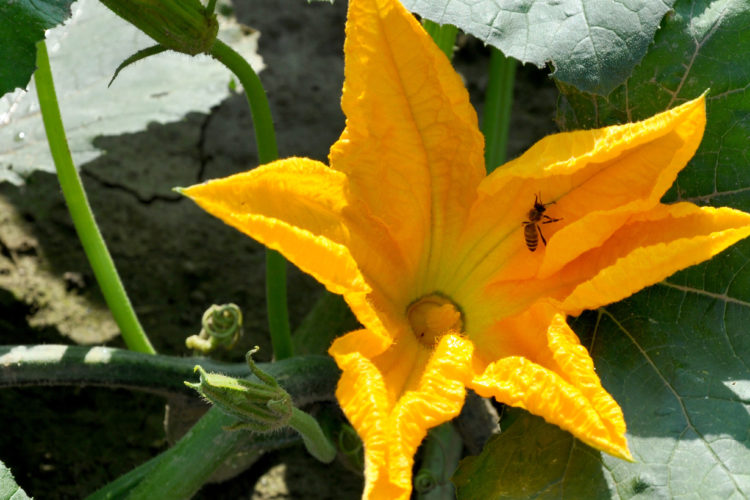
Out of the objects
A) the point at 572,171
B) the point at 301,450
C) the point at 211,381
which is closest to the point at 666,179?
the point at 572,171

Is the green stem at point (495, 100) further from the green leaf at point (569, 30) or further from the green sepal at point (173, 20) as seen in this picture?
the green sepal at point (173, 20)

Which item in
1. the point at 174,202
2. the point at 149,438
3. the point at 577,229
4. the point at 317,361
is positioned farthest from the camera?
the point at 174,202

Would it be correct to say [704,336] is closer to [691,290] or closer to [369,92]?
[691,290]

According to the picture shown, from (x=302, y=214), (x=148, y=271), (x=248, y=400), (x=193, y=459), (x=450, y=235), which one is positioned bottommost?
(x=148, y=271)

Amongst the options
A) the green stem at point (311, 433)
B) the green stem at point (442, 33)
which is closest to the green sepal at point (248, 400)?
the green stem at point (311, 433)

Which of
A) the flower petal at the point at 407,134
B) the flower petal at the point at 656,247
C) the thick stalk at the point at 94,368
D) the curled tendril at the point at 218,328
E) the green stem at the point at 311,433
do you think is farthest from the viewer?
the curled tendril at the point at 218,328

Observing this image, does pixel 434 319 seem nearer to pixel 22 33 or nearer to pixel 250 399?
pixel 250 399

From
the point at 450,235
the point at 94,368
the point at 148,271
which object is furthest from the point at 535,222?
the point at 148,271
